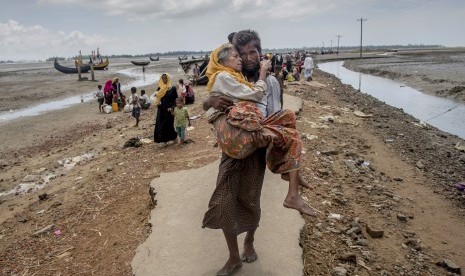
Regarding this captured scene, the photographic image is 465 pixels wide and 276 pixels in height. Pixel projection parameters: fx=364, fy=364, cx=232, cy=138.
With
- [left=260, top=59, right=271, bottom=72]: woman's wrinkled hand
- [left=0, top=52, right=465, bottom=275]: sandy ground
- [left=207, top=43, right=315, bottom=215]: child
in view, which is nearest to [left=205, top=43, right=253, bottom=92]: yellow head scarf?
[left=207, top=43, right=315, bottom=215]: child

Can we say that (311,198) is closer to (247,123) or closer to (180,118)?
(247,123)

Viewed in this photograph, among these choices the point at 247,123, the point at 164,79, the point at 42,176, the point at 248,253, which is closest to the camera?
the point at 247,123

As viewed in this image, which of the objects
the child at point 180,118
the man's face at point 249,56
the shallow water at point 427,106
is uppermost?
the man's face at point 249,56

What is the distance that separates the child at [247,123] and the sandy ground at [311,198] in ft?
3.59

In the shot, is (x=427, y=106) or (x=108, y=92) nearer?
(x=108, y=92)

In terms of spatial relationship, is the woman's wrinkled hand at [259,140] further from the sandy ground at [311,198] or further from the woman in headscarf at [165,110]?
the woman in headscarf at [165,110]

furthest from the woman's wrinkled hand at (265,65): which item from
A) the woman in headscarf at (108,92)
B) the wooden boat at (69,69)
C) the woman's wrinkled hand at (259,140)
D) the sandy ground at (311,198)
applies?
the wooden boat at (69,69)

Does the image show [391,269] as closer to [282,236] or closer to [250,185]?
[282,236]

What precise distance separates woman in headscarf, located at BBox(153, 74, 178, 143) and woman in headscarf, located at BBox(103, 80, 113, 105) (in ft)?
22.9

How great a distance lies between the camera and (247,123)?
2078mm

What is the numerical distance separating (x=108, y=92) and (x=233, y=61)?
1256 centimetres

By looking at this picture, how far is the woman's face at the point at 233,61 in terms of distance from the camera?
2.19 m

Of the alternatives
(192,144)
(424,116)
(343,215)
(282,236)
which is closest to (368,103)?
(424,116)

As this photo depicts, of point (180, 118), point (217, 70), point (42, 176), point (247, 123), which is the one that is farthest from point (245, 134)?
point (42, 176)
